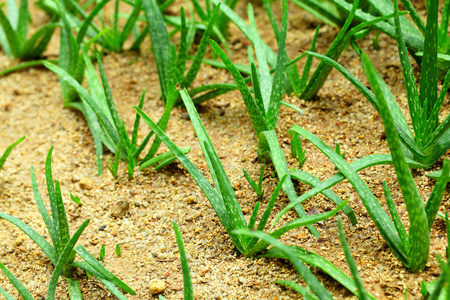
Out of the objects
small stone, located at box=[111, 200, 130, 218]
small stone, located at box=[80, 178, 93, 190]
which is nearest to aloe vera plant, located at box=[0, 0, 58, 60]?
small stone, located at box=[80, 178, 93, 190]

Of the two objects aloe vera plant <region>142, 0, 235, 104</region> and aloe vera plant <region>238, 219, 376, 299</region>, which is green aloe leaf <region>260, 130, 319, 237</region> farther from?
aloe vera plant <region>142, 0, 235, 104</region>

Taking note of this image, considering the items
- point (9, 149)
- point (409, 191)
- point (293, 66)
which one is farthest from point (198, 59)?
point (409, 191)

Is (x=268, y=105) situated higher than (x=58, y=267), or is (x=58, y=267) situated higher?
(x=268, y=105)

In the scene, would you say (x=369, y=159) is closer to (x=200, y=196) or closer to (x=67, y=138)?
(x=200, y=196)

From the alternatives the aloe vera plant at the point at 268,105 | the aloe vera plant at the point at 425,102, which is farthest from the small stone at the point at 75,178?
the aloe vera plant at the point at 425,102

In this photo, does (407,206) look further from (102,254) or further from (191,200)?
(102,254)

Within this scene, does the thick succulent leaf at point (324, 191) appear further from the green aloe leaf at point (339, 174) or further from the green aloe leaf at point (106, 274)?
the green aloe leaf at point (106, 274)
